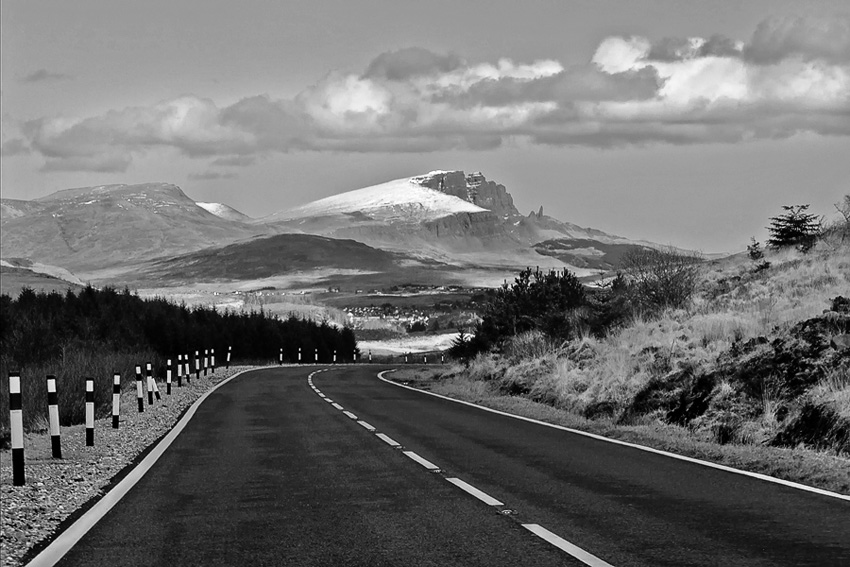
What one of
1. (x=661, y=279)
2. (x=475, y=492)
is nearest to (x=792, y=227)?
(x=661, y=279)

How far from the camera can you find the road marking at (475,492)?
34.8ft

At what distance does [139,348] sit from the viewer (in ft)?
169

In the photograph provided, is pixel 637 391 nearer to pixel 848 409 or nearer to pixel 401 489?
pixel 848 409

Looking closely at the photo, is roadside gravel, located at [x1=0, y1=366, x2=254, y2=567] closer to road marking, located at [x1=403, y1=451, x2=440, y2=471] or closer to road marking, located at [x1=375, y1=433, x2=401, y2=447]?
road marking, located at [x1=375, y1=433, x2=401, y2=447]

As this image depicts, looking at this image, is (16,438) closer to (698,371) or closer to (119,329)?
(698,371)

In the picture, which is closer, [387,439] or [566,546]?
[566,546]

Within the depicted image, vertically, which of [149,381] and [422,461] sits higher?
[149,381]

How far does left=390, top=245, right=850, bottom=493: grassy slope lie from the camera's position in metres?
14.8

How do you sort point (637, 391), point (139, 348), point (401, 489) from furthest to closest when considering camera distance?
point (139, 348), point (637, 391), point (401, 489)

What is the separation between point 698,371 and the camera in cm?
1944

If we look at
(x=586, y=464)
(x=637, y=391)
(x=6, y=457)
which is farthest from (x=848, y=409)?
(x=6, y=457)

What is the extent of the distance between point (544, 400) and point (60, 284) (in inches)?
4153

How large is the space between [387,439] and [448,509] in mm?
7043

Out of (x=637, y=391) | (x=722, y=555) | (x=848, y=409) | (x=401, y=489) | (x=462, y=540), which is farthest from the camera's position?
(x=637, y=391)
